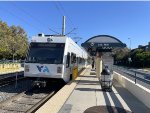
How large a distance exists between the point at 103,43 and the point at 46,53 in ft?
21.8

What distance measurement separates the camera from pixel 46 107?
10141 millimetres

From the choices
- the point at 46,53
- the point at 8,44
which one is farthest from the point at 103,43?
the point at 8,44

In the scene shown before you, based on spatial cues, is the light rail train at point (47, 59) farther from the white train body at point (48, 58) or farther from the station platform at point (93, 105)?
the station platform at point (93, 105)

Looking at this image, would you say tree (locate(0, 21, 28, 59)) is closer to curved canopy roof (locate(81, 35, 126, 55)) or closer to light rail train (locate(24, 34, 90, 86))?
curved canopy roof (locate(81, 35, 126, 55))

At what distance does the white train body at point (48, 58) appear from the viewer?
1723cm

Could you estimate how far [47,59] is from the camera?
17422 mm

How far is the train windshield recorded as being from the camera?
17422 millimetres

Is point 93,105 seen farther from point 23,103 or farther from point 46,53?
point 46,53

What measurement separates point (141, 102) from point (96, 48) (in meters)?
11.5

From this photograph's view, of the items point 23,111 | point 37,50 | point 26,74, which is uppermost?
point 37,50

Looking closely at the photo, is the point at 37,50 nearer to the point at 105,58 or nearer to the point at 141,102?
the point at 105,58

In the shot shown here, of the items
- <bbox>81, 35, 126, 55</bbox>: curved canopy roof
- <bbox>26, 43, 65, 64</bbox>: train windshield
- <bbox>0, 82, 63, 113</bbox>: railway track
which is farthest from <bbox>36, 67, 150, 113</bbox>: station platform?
<bbox>81, 35, 126, 55</bbox>: curved canopy roof

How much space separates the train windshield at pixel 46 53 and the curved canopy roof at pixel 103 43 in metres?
5.59

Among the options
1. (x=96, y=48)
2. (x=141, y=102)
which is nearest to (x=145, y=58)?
(x=96, y=48)
